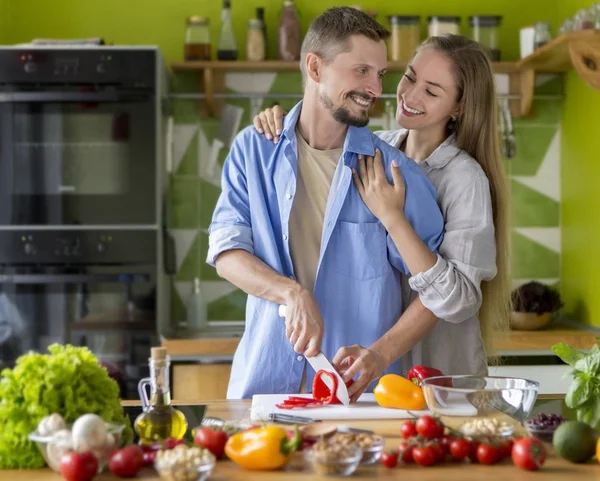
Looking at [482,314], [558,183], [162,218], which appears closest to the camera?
[482,314]

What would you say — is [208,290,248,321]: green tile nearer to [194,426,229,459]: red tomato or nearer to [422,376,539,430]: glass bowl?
[422,376,539,430]: glass bowl

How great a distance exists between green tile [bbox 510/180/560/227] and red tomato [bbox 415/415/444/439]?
Answer: 2.70 metres

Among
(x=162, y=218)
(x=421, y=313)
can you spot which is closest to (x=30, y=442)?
(x=421, y=313)

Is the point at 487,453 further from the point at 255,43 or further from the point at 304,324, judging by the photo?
the point at 255,43

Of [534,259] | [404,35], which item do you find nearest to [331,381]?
[404,35]

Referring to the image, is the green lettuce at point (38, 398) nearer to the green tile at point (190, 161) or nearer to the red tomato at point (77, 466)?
the red tomato at point (77, 466)

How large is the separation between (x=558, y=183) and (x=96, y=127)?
6.49ft

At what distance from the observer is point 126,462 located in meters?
1.39

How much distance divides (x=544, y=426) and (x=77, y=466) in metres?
0.78

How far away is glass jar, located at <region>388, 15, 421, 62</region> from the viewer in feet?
12.8

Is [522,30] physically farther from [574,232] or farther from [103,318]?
[103,318]

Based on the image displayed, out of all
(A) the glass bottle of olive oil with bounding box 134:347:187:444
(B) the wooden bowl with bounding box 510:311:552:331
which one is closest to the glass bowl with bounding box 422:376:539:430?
(A) the glass bottle of olive oil with bounding box 134:347:187:444

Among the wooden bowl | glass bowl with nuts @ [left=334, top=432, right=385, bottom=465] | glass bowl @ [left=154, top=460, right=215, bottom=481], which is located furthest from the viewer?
the wooden bowl

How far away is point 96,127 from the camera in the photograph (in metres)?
3.55
